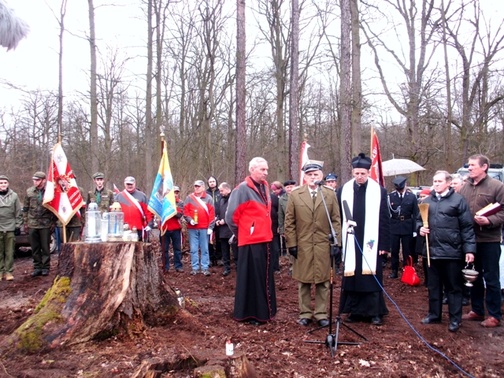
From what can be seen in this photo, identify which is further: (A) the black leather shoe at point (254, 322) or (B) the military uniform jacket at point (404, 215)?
(B) the military uniform jacket at point (404, 215)

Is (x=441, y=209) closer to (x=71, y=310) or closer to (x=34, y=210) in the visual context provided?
(x=71, y=310)

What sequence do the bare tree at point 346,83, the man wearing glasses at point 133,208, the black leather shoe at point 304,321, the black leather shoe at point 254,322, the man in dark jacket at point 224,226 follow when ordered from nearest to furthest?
the black leather shoe at point 304,321 < the black leather shoe at point 254,322 < the man wearing glasses at point 133,208 < the man in dark jacket at point 224,226 < the bare tree at point 346,83

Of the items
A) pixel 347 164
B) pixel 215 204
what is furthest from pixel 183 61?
pixel 215 204

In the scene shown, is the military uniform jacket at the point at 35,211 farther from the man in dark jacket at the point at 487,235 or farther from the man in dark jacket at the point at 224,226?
the man in dark jacket at the point at 487,235

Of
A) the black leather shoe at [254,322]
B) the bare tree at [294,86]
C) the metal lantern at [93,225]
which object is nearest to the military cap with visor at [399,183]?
the black leather shoe at [254,322]

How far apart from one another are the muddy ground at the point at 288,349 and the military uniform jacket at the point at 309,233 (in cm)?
72

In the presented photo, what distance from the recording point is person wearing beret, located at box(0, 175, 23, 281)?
9.23 metres

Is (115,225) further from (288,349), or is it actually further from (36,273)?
(36,273)

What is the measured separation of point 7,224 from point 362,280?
274 inches

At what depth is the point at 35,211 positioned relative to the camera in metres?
9.34

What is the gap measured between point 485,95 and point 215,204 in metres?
19.0

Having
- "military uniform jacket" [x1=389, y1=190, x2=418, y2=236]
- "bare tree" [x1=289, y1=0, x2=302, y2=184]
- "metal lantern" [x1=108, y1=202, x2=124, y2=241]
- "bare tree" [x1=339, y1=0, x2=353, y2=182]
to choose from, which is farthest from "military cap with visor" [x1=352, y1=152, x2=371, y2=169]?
"bare tree" [x1=289, y1=0, x2=302, y2=184]

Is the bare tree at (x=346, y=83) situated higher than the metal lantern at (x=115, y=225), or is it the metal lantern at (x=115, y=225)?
the bare tree at (x=346, y=83)

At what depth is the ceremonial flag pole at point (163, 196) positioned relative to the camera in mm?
8719
